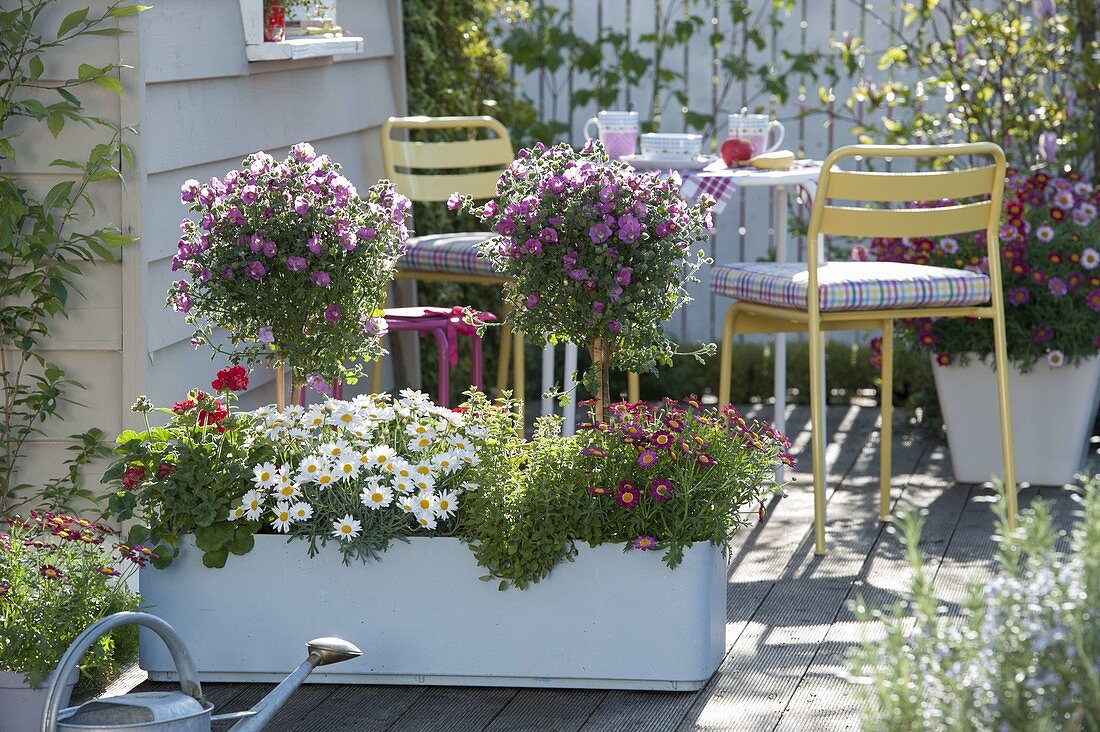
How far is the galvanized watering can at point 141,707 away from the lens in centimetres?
193

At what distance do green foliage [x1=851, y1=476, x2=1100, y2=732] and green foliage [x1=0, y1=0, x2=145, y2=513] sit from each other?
70.3 inches

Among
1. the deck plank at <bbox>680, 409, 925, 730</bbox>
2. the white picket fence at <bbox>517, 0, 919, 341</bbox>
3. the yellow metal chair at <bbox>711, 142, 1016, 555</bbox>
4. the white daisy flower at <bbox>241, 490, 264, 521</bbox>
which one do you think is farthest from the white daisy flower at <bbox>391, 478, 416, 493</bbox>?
the white picket fence at <bbox>517, 0, 919, 341</bbox>

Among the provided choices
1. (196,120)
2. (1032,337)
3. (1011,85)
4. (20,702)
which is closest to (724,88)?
(1011,85)

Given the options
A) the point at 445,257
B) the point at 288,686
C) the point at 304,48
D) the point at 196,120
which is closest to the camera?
the point at 288,686

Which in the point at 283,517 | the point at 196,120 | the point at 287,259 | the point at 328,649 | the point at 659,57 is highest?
the point at 659,57

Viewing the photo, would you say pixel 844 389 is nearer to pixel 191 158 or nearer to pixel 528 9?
pixel 528 9

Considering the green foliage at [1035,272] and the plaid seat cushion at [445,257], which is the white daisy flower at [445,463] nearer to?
the plaid seat cushion at [445,257]

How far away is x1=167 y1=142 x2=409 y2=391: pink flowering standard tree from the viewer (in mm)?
2658

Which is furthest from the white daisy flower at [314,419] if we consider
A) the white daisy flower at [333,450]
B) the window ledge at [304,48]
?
the window ledge at [304,48]

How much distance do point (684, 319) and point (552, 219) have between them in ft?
9.21

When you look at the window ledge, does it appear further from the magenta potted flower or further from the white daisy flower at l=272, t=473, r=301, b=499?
the magenta potted flower

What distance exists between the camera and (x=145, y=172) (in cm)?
289

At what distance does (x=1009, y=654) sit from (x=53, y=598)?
57.5 inches

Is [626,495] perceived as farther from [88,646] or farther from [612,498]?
[88,646]
